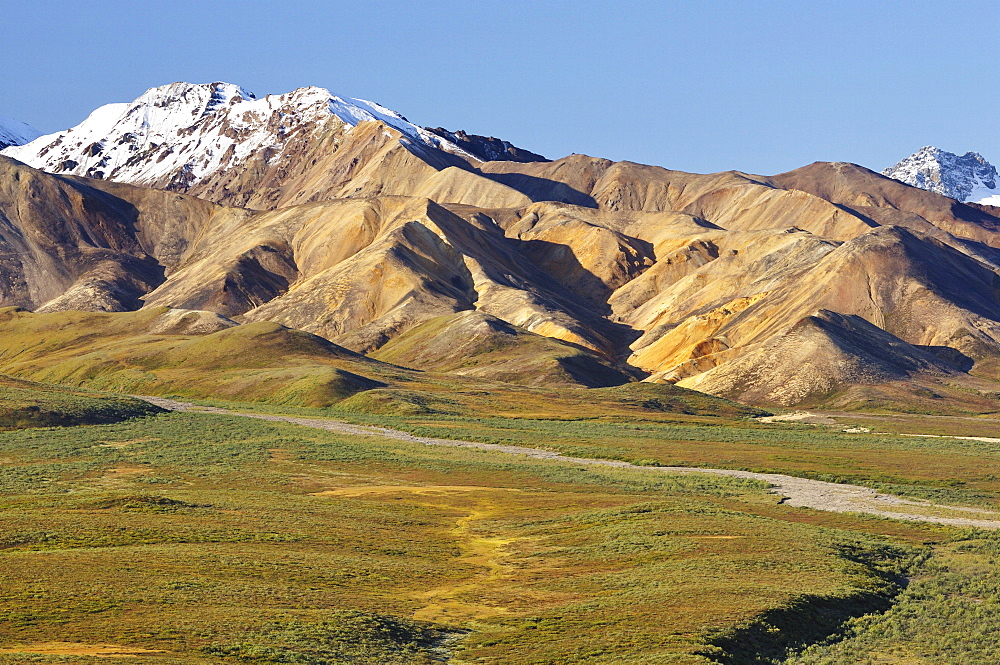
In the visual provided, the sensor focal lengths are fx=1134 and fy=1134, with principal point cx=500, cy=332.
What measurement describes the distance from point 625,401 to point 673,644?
120308 millimetres

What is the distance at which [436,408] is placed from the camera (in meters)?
134

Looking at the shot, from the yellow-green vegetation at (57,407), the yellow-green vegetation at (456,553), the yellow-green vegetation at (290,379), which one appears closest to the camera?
the yellow-green vegetation at (456,553)

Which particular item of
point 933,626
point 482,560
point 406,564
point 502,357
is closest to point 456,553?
point 482,560

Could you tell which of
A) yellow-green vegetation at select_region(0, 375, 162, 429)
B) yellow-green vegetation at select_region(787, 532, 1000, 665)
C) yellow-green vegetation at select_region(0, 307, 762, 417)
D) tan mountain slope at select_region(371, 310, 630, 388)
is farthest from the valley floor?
tan mountain slope at select_region(371, 310, 630, 388)

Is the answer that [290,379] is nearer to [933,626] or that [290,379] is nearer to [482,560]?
[482,560]

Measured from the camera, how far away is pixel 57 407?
113188 millimetres

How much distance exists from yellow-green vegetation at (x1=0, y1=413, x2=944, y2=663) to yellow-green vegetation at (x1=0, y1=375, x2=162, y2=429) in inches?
1279

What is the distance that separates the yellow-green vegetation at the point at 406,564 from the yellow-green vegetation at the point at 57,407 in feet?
107

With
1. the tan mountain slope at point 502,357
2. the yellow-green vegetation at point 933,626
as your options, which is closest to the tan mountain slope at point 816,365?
the tan mountain slope at point 502,357

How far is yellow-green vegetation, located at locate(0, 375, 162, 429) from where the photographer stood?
4235 inches

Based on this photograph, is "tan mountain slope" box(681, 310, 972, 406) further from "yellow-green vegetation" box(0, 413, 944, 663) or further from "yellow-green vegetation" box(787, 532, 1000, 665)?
"yellow-green vegetation" box(787, 532, 1000, 665)

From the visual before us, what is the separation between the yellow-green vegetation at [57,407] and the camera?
108 metres

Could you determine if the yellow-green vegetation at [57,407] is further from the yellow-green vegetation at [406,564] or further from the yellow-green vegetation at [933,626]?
the yellow-green vegetation at [933,626]

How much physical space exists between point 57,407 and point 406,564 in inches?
3120
